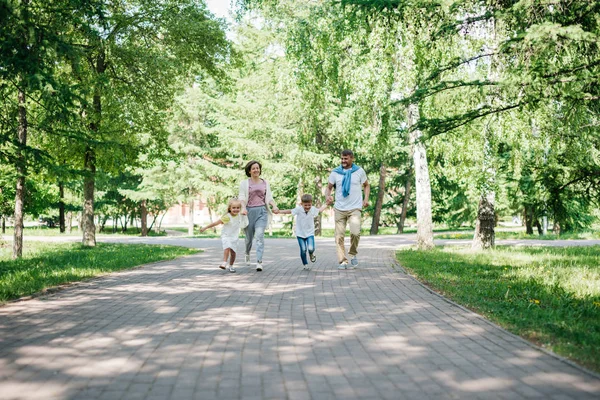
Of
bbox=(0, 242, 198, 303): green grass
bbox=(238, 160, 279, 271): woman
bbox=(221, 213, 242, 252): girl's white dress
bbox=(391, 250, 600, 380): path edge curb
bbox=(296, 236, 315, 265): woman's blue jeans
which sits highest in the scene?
bbox=(238, 160, 279, 271): woman

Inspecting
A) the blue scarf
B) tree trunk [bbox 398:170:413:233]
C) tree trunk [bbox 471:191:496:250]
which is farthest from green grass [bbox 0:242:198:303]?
tree trunk [bbox 398:170:413:233]

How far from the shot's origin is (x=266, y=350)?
182 inches

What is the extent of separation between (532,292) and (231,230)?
18.4 feet

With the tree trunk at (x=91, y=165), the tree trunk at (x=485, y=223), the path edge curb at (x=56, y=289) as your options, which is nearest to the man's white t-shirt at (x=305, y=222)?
the path edge curb at (x=56, y=289)

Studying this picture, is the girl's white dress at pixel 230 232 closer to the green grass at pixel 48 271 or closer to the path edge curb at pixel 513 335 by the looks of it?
the green grass at pixel 48 271

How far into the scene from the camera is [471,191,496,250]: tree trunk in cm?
1541

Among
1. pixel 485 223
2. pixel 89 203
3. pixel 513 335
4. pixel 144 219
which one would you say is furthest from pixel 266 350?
pixel 144 219

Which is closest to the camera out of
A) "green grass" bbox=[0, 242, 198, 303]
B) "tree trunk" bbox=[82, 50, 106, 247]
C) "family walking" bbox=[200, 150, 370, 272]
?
"green grass" bbox=[0, 242, 198, 303]

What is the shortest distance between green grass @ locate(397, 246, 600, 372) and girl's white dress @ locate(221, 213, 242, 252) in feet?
11.4

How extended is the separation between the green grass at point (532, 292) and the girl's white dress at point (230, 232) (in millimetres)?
3465

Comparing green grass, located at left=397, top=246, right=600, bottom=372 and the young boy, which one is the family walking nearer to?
the young boy

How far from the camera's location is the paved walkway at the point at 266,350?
3.62m

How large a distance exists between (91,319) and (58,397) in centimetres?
250

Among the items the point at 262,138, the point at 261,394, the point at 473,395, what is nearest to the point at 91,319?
the point at 261,394
